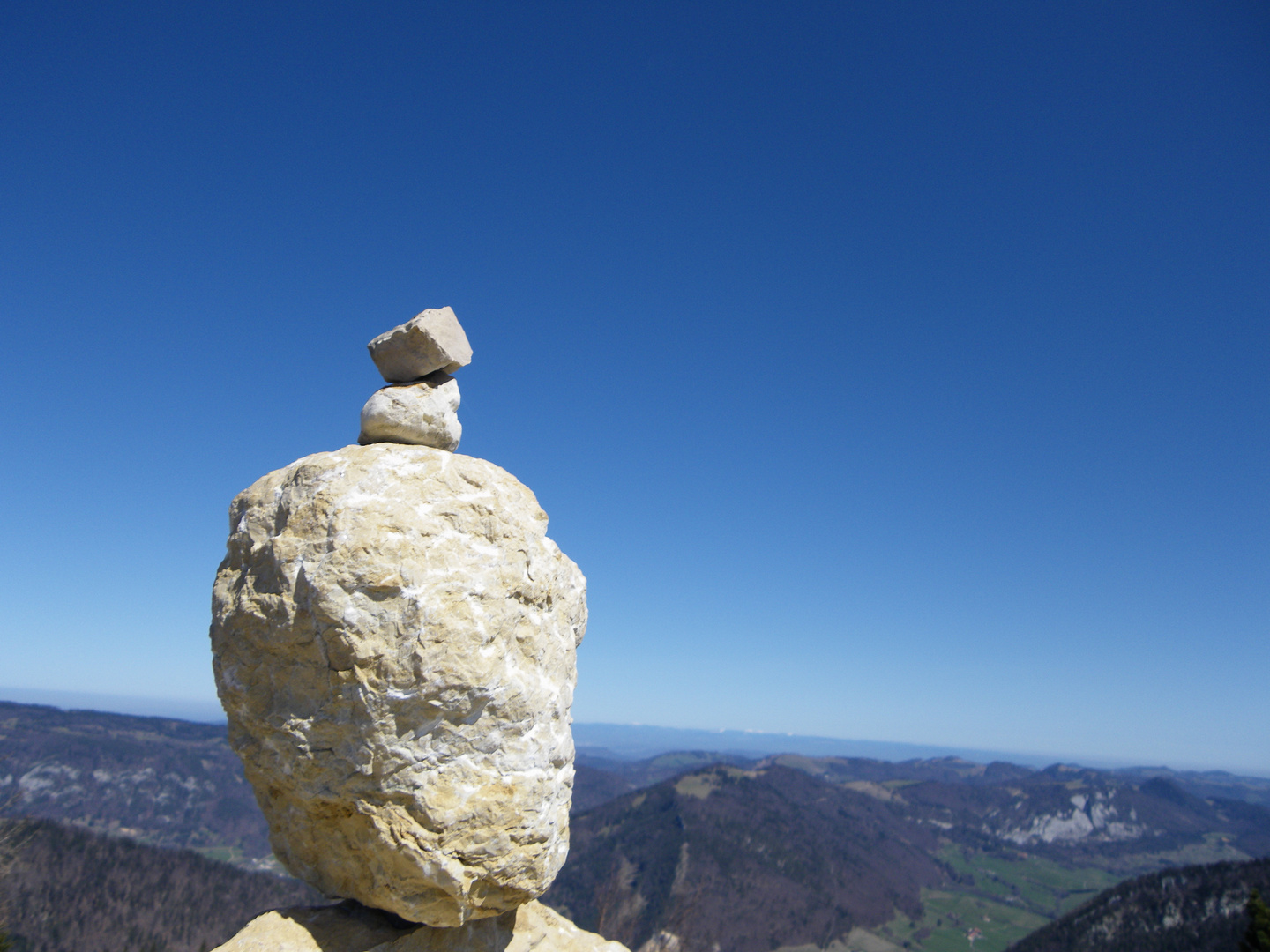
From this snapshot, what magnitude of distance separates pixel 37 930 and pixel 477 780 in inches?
4059

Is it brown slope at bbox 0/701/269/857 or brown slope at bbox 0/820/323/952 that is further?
brown slope at bbox 0/701/269/857

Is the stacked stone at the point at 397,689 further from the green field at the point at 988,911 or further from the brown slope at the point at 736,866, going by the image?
the green field at the point at 988,911

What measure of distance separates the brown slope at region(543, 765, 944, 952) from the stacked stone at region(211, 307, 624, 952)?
109 m

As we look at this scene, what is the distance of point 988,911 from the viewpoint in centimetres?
16975

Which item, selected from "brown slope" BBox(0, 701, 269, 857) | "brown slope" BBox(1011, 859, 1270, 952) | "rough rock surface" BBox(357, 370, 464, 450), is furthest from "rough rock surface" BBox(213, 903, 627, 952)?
"brown slope" BBox(0, 701, 269, 857)

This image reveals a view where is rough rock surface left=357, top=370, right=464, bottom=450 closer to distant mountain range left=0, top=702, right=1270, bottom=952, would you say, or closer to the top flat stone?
the top flat stone

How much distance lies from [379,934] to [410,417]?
686 centimetres

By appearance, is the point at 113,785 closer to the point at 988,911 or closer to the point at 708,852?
the point at 708,852

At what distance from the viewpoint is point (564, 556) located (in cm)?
977

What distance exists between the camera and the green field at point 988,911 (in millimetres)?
146625

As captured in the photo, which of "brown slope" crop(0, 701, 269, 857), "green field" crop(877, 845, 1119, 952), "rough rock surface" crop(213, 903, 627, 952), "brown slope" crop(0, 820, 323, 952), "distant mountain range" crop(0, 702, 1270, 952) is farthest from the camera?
"brown slope" crop(0, 701, 269, 857)

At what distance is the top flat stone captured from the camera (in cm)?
970

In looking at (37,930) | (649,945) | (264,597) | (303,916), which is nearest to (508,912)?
(303,916)

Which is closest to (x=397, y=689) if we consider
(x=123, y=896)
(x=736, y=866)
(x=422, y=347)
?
(x=422, y=347)
